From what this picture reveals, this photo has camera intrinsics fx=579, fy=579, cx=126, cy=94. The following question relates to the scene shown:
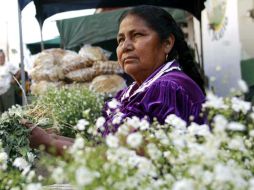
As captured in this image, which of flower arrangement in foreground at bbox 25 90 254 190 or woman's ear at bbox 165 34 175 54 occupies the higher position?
flower arrangement in foreground at bbox 25 90 254 190

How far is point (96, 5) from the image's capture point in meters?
6.71

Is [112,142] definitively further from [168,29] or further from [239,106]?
[168,29]

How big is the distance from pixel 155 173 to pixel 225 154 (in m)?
0.15

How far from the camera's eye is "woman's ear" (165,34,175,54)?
A: 2.28 m

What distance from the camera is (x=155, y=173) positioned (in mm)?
1146

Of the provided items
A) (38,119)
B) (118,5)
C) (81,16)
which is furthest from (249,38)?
(81,16)

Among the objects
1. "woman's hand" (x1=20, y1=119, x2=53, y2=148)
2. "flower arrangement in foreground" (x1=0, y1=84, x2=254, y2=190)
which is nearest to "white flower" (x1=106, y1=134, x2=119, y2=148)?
"flower arrangement in foreground" (x1=0, y1=84, x2=254, y2=190)

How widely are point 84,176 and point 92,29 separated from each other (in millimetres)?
6975

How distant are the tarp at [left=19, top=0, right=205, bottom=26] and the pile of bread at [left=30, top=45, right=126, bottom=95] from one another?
1.70 ft

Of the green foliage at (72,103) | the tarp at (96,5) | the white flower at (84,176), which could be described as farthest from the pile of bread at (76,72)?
the white flower at (84,176)

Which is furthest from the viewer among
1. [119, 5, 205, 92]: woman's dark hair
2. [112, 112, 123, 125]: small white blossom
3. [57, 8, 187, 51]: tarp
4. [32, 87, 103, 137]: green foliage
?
[57, 8, 187, 51]: tarp

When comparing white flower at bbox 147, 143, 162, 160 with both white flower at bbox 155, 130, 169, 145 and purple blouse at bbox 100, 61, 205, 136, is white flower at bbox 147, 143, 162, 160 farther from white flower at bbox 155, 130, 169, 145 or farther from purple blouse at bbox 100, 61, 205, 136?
purple blouse at bbox 100, 61, 205, 136

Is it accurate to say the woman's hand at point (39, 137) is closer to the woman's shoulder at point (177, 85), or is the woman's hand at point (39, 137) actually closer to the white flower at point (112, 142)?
the woman's shoulder at point (177, 85)

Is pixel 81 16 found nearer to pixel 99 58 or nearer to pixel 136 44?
pixel 99 58
